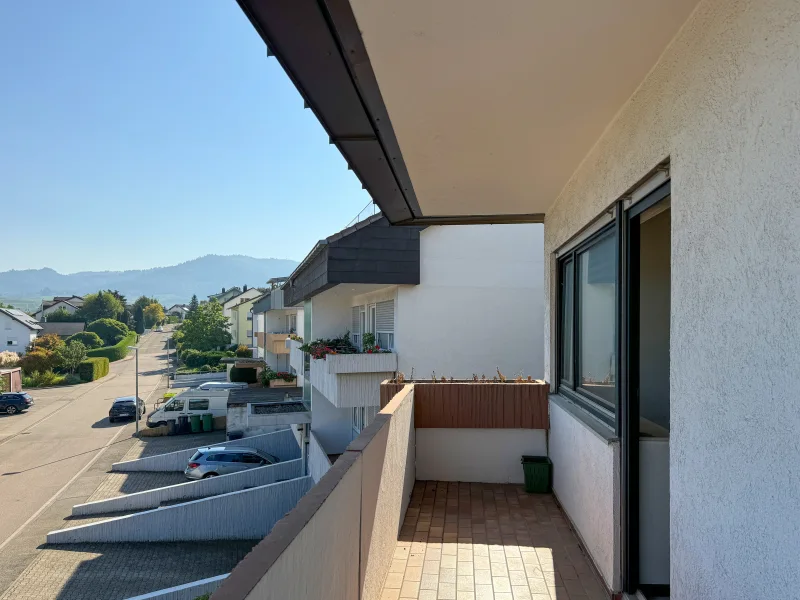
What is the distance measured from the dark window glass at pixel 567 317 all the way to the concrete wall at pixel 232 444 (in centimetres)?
2035

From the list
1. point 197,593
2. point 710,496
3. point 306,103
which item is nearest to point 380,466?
point 710,496

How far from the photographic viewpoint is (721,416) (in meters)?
2.44

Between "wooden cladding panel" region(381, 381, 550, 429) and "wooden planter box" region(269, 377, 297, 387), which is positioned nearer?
"wooden cladding panel" region(381, 381, 550, 429)

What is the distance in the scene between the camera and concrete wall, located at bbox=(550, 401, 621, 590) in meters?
4.11

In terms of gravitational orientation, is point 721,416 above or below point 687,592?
above

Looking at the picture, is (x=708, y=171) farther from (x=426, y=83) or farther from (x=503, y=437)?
(x=503, y=437)

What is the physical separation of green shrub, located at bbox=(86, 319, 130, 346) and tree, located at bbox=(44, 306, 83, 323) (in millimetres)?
9899

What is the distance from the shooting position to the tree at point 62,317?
99.5m

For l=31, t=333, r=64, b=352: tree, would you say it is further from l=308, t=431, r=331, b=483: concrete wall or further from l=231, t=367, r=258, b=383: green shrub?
l=308, t=431, r=331, b=483: concrete wall

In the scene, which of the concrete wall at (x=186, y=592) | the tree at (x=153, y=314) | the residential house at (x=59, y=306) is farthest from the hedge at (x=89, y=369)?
the tree at (x=153, y=314)

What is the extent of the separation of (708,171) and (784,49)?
0.68 meters

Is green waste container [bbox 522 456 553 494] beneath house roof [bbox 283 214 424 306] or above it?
beneath

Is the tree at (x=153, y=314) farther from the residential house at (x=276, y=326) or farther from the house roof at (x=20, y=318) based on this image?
the residential house at (x=276, y=326)

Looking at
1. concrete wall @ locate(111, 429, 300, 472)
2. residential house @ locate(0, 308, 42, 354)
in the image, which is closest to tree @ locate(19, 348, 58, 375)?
residential house @ locate(0, 308, 42, 354)
